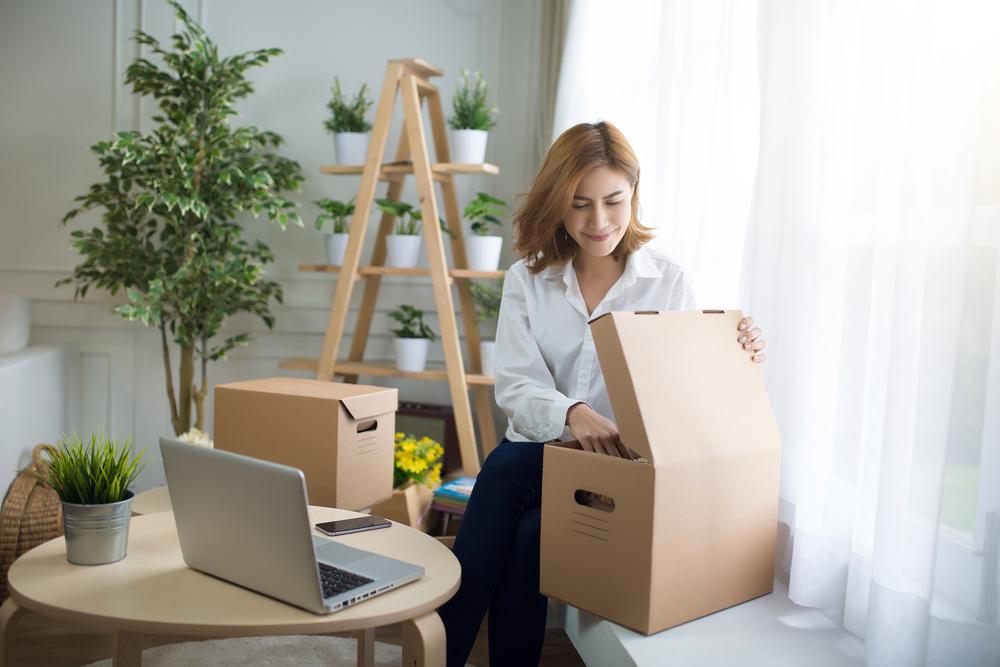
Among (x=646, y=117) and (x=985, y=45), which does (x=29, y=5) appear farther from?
(x=985, y=45)

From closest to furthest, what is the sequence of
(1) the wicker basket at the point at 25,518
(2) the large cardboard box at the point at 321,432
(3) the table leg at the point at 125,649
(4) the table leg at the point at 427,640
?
(4) the table leg at the point at 427,640
(3) the table leg at the point at 125,649
(2) the large cardboard box at the point at 321,432
(1) the wicker basket at the point at 25,518

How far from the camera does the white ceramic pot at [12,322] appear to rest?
9.46 ft

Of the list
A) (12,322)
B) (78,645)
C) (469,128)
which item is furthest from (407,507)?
(12,322)

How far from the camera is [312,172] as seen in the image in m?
3.39

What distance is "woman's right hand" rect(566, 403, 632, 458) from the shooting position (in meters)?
1.50

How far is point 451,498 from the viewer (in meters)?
2.51

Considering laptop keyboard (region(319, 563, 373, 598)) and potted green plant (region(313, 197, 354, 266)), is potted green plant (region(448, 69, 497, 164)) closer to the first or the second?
potted green plant (region(313, 197, 354, 266))

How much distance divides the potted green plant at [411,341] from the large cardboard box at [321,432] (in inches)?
33.3

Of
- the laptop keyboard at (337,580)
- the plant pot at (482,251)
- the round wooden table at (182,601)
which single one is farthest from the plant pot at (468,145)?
the laptop keyboard at (337,580)

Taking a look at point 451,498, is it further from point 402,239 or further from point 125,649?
point 125,649

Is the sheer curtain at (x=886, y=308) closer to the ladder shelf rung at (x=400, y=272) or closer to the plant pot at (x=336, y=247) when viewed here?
the ladder shelf rung at (x=400, y=272)

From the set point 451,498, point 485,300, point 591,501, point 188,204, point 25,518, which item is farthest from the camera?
point 485,300

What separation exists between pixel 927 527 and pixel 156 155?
262cm

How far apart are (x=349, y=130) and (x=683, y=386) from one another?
2.09 metres
